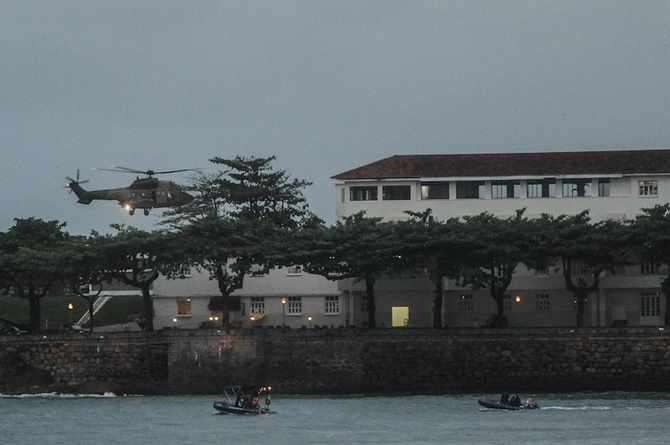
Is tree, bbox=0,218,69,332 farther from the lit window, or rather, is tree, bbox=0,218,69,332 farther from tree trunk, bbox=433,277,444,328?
tree trunk, bbox=433,277,444,328

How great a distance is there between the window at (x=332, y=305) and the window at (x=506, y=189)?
12.6 m

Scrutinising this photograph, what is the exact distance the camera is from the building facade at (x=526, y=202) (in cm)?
12750

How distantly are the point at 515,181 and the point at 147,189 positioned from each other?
2422cm

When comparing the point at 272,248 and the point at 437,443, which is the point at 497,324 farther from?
the point at 437,443

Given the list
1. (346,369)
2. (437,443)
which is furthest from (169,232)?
(437,443)

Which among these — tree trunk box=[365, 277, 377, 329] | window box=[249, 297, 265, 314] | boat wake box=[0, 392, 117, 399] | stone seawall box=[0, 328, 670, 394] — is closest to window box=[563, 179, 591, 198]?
tree trunk box=[365, 277, 377, 329]

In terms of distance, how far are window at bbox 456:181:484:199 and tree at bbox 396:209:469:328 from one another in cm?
987

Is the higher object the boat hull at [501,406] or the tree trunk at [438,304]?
the tree trunk at [438,304]

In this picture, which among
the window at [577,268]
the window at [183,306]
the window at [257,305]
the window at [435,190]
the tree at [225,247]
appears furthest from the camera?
the window at [183,306]

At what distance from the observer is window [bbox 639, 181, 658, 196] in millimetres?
129750

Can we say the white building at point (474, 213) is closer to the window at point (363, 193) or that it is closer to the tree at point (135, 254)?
the window at point (363, 193)

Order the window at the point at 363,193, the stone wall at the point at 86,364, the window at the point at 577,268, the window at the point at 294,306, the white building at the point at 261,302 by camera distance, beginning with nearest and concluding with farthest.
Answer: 1. the stone wall at the point at 86,364
2. the window at the point at 577,268
3. the white building at the point at 261,302
4. the window at the point at 363,193
5. the window at the point at 294,306

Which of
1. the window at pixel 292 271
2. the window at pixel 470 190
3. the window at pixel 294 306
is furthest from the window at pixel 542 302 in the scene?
the window at pixel 292 271

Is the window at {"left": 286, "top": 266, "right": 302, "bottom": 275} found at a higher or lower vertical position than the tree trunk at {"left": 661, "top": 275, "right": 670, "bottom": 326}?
higher
